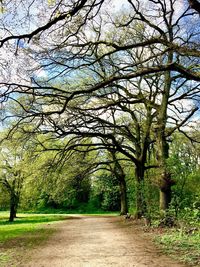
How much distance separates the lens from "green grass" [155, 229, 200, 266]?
28.5 ft

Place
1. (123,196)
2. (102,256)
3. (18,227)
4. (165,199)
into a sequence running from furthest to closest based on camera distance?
(123,196)
(18,227)
(165,199)
(102,256)

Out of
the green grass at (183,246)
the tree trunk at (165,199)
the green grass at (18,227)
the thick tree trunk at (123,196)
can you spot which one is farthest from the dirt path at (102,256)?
the thick tree trunk at (123,196)

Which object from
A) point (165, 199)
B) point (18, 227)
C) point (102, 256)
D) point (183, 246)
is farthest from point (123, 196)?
point (102, 256)

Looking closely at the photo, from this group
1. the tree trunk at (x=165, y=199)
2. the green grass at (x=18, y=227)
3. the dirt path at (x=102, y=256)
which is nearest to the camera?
the dirt path at (x=102, y=256)

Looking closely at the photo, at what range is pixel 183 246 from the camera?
10273 millimetres

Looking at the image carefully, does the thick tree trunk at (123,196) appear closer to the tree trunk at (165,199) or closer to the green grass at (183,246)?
the tree trunk at (165,199)

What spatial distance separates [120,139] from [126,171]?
11315mm

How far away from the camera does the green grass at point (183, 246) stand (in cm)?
870

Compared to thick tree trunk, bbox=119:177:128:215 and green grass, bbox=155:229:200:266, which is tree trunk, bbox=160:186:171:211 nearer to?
green grass, bbox=155:229:200:266

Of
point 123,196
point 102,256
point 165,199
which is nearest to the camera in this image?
point 102,256

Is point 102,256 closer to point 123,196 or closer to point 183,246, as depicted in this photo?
point 183,246

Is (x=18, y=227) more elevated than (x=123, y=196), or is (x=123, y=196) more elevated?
(x=123, y=196)

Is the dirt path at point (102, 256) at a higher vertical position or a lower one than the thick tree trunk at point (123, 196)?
lower

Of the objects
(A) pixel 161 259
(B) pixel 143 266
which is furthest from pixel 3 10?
(A) pixel 161 259
